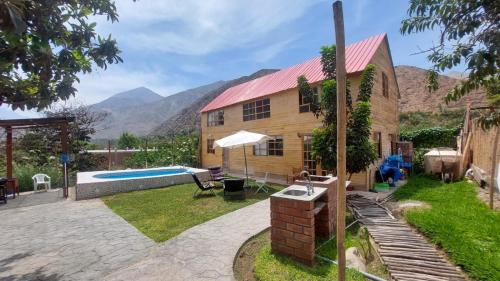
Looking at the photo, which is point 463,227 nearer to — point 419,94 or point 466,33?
point 466,33

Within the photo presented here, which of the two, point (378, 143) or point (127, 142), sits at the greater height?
point (127, 142)

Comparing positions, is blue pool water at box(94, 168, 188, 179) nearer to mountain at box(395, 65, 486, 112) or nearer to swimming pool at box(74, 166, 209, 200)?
swimming pool at box(74, 166, 209, 200)

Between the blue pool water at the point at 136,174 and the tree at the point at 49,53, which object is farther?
the blue pool water at the point at 136,174

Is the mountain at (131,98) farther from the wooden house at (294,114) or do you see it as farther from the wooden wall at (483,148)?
the wooden wall at (483,148)

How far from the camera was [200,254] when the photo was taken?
4.71 meters

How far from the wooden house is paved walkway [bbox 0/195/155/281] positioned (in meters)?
8.50

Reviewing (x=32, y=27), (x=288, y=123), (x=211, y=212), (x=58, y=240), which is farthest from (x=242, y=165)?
(x=32, y=27)

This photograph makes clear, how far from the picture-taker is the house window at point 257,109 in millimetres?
15172

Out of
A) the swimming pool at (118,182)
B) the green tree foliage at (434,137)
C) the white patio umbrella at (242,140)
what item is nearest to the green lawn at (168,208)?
the swimming pool at (118,182)

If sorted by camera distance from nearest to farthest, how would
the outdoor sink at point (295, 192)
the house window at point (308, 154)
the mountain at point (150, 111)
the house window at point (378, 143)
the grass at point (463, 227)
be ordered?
the grass at point (463, 227) < the outdoor sink at point (295, 192) < the house window at point (378, 143) < the house window at point (308, 154) < the mountain at point (150, 111)

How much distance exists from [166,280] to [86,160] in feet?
54.8


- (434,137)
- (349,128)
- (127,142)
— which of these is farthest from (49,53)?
(127,142)

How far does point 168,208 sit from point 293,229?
5.22 metres

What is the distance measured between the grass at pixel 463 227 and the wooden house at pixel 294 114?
305 centimetres
